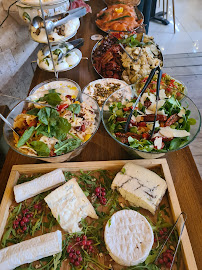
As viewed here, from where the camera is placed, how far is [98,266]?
762 mm

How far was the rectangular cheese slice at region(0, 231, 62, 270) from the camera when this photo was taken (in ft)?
2.42

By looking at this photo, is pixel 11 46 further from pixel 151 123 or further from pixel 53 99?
pixel 151 123

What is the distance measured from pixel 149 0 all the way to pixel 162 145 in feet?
7.59

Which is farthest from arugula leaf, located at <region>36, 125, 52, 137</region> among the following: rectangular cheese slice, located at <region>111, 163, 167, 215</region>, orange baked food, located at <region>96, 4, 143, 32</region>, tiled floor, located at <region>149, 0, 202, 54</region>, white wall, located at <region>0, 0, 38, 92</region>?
tiled floor, located at <region>149, 0, 202, 54</region>

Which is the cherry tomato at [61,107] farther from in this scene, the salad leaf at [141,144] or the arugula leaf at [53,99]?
the salad leaf at [141,144]

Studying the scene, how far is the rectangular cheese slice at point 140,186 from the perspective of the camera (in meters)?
0.86

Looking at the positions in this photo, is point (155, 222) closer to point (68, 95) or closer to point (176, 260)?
point (176, 260)

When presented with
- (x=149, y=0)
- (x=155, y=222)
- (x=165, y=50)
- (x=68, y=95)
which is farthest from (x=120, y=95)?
(x=165, y=50)

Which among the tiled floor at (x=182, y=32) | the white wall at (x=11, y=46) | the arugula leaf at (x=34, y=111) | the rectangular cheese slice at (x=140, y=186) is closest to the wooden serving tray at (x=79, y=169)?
the rectangular cheese slice at (x=140, y=186)

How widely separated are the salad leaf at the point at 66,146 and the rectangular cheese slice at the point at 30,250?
329 millimetres

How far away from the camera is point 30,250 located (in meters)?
0.75

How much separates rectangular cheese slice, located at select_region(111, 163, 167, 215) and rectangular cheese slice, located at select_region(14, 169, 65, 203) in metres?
0.25

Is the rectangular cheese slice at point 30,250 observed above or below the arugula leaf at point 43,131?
below

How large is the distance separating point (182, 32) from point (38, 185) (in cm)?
374
